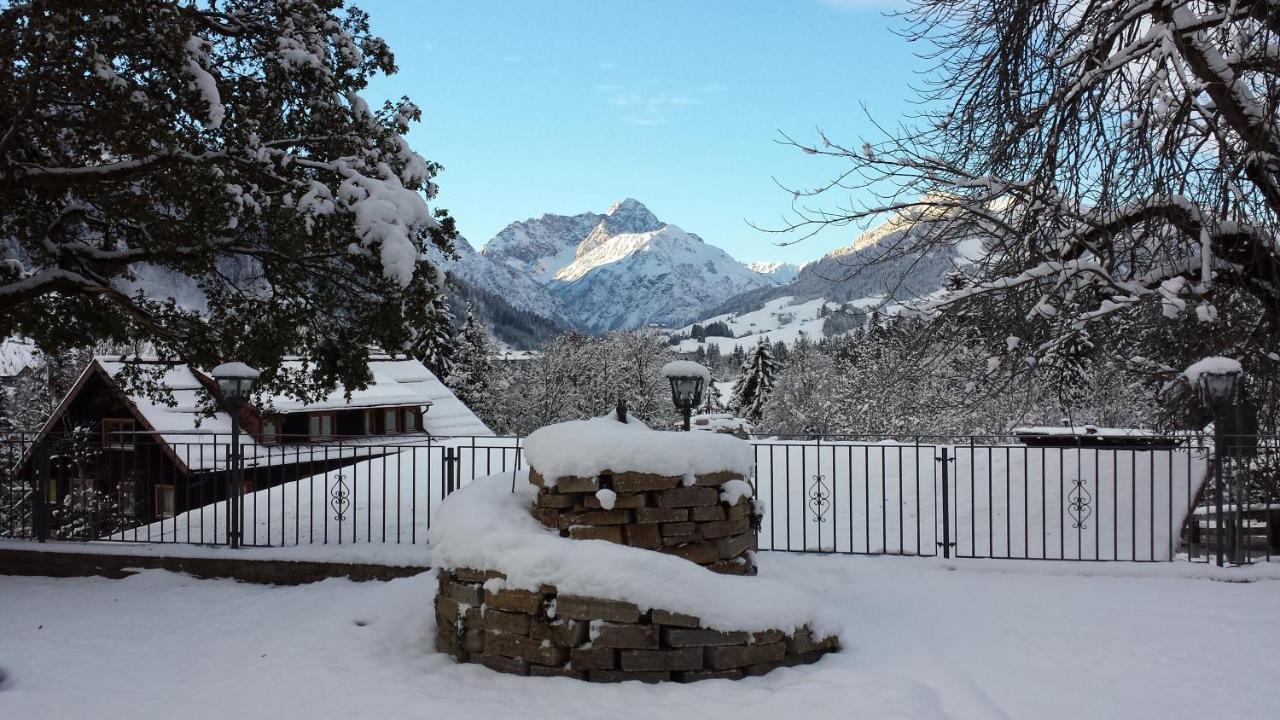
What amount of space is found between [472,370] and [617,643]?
118 ft

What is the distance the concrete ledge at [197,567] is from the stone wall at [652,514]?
107 inches

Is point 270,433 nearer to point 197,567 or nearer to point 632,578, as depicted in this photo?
point 197,567

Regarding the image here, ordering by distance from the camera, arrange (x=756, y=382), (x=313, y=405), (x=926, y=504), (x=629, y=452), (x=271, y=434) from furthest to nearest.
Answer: (x=756, y=382) < (x=313, y=405) < (x=926, y=504) < (x=271, y=434) < (x=629, y=452)

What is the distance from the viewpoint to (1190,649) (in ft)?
16.5

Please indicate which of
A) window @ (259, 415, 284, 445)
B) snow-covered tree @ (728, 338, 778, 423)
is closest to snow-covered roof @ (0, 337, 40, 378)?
window @ (259, 415, 284, 445)

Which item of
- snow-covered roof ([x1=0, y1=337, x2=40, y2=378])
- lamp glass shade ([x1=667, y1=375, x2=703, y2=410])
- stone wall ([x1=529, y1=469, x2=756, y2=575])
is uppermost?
snow-covered roof ([x1=0, y1=337, x2=40, y2=378])

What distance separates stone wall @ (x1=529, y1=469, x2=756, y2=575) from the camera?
16.7 feet

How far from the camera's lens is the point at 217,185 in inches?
320

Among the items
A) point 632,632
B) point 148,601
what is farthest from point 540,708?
point 148,601

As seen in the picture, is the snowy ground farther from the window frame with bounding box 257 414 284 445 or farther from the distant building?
the distant building

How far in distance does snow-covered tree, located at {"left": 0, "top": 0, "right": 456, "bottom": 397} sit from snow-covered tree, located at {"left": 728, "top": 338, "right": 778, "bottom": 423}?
43.5m

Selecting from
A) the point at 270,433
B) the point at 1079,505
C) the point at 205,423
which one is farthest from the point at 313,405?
the point at 1079,505

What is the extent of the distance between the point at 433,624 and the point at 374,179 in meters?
4.74

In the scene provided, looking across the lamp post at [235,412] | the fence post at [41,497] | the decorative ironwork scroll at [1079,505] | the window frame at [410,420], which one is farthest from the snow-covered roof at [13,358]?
the decorative ironwork scroll at [1079,505]
